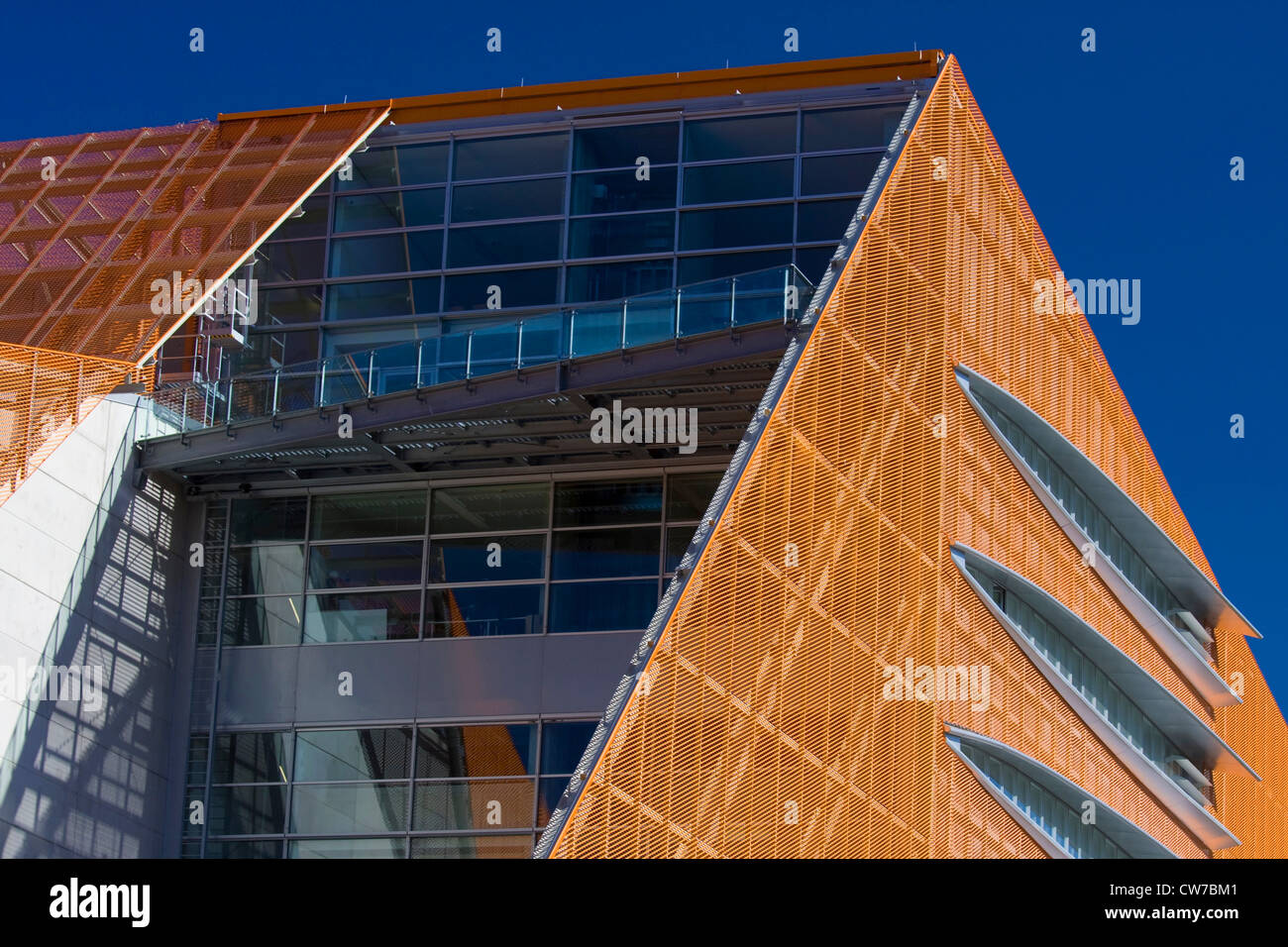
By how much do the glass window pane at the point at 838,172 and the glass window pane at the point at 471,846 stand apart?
39.3ft

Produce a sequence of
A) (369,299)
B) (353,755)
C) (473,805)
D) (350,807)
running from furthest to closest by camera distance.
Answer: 1. (369,299)
2. (353,755)
3. (350,807)
4. (473,805)

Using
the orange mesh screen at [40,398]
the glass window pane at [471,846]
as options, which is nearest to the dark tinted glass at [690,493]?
the glass window pane at [471,846]

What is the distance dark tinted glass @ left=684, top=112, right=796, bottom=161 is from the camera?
32.5 meters

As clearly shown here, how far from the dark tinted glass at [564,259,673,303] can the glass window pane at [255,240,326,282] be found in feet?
15.5

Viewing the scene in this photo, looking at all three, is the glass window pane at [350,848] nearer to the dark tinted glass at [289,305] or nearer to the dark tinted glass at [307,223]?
the dark tinted glass at [289,305]

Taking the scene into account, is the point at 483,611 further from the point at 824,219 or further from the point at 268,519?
the point at 824,219

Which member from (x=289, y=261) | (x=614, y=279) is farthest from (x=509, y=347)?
(x=289, y=261)

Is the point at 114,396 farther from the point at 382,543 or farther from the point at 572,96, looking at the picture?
the point at 572,96

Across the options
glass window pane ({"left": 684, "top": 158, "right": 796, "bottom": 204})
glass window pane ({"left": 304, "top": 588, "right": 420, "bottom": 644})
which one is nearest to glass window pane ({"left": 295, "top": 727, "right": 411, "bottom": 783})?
glass window pane ({"left": 304, "top": 588, "right": 420, "bottom": 644})

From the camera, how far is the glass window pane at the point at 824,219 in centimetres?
3123

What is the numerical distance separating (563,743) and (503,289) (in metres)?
8.25

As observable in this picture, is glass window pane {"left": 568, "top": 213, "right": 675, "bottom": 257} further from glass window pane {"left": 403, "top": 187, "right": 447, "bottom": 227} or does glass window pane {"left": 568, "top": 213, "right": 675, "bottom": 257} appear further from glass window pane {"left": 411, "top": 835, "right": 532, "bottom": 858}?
glass window pane {"left": 411, "top": 835, "right": 532, "bottom": 858}

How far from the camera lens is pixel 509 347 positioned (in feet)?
93.6

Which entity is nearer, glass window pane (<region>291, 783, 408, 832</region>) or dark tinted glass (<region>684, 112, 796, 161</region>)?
glass window pane (<region>291, 783, 408, 832</region>)
